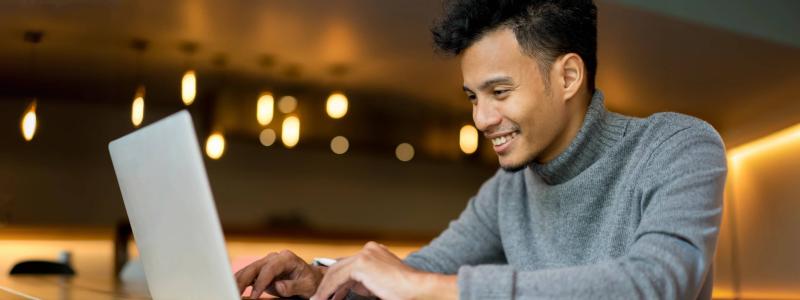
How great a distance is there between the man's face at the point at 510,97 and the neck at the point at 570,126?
31mm

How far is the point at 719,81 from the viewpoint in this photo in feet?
17.5

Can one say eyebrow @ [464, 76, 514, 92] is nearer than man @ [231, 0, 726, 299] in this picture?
No

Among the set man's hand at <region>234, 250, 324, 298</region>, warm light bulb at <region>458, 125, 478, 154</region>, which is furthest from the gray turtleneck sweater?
warm light bulb at <region>458, 125, 478, 154</region>

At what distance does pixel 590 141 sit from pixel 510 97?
0.17 metres

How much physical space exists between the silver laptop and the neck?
26.2 inches

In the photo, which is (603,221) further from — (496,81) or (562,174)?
(496,81)

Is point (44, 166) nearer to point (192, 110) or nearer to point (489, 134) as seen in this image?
point (192, 110)

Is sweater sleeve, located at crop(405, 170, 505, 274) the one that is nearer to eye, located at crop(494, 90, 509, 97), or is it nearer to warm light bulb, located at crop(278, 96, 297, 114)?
eye, located at crop(494, 90, 509, 97)

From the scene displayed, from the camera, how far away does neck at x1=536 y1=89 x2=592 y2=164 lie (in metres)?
1.37

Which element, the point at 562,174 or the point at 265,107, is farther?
the point at 265,107

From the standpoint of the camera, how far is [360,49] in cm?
470

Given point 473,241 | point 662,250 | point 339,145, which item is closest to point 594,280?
point 662,250

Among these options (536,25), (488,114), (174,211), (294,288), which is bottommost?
(294,288)

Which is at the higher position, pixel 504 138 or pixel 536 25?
pixel 536 25
